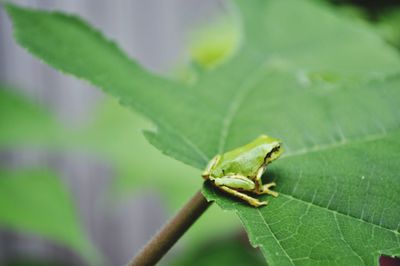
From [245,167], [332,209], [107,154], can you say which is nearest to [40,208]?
[107,154]

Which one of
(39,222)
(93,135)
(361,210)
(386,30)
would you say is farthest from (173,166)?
(361,210)

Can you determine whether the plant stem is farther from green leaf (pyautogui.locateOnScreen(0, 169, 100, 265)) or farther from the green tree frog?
green leaf (pyautogui.locateOnScreen(0, 169, 100, 265))

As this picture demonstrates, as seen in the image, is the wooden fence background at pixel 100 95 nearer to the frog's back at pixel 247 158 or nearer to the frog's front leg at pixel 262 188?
the frog's back at pixel 247 158

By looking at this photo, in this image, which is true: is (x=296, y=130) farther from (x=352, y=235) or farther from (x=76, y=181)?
(x=76, y=181)

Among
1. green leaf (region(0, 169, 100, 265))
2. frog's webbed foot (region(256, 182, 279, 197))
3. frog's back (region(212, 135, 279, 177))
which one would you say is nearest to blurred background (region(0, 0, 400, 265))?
green leaf (region(0, 169, 100, 265))

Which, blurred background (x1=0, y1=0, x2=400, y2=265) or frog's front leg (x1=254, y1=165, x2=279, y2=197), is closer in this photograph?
frog's front leg (x1=254, y1=165, x2=279, y2=197)

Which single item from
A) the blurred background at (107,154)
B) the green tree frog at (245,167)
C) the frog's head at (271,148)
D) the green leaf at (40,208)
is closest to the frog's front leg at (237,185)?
the green tree frog at (245,167)

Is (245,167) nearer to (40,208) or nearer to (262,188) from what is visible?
(262,188)
